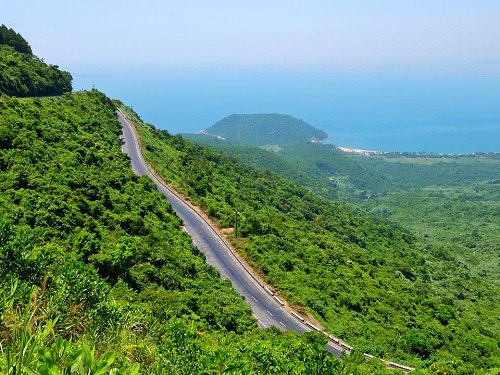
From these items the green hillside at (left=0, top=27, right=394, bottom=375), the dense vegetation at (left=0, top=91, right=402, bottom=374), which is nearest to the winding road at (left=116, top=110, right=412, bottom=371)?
the green hillside at (left=0, top=27, right=394, bottom=375)

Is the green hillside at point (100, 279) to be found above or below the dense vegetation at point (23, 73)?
below

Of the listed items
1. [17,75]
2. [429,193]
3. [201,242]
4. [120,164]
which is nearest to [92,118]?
[17,75]

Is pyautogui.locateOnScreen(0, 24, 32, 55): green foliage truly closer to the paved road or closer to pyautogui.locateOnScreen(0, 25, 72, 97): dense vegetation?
pyautogui.locateOnScreen(0, 25, 72, 97): dense vegetation

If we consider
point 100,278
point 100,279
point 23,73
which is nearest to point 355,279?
point 100,278

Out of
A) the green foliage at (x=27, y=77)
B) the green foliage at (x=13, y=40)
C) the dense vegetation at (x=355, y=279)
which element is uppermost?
the green foliage at (x=13, y=40)

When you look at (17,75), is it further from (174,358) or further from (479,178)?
(479,178)

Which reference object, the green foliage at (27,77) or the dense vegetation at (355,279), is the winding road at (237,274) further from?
the green foliage at (27,77)

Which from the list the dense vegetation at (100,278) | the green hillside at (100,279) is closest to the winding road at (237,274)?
the green hillside at (100,279)

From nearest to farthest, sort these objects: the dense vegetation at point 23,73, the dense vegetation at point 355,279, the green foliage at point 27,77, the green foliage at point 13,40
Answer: the dense vegetation at point 355,279
the green foliage at point 27,77
the dense vegetation at point 23,73
the green foliage at point 13,40
